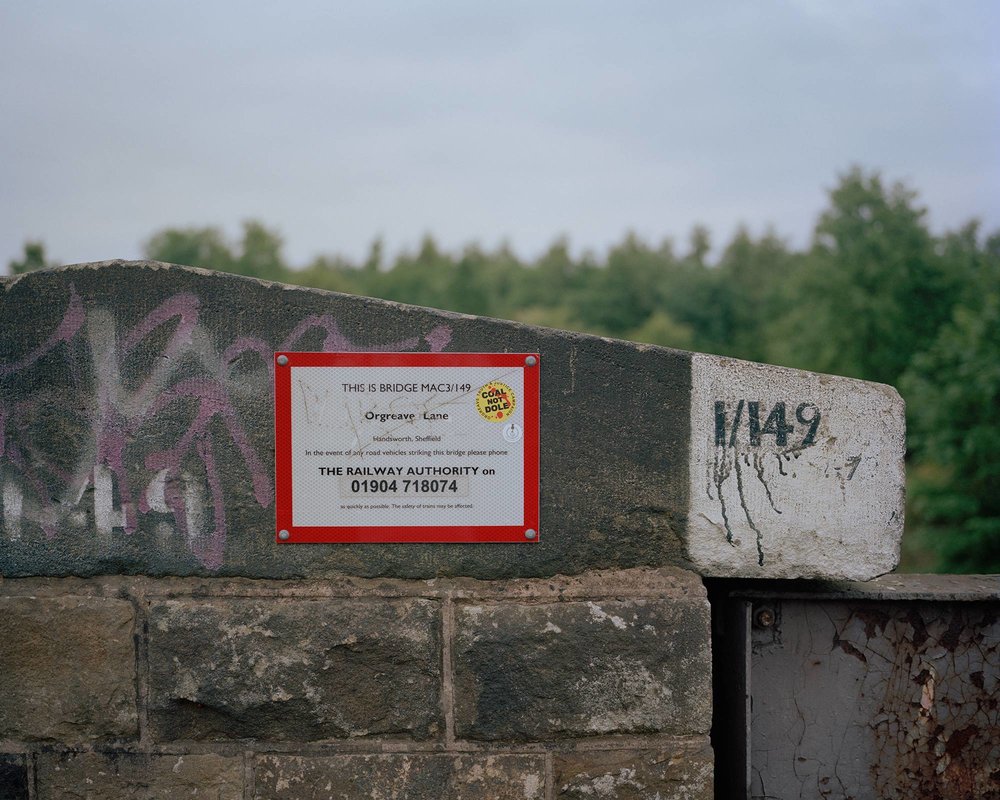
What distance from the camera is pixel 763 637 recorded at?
107 inches

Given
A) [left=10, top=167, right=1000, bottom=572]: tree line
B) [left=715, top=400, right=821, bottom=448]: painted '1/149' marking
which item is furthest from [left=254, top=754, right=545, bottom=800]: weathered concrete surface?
[left=10, top=167, right=1000, bottom=572]: tree line

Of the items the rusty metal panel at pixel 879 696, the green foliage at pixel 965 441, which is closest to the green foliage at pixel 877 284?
the green foliage at pixel 965 441

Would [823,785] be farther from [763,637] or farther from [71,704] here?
[71,704]

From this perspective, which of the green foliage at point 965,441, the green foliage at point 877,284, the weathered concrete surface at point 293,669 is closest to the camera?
the weathered concrete surface at point 293,669

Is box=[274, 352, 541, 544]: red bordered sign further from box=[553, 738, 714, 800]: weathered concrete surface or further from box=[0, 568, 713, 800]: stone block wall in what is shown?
box=[553, 738, 714, 800]: weathered concrete surface

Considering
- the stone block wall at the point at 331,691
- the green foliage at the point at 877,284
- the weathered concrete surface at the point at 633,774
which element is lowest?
the weathered concrete surface at the point at 633,774

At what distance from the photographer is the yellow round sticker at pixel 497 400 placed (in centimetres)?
254

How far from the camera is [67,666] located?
8.18 feet

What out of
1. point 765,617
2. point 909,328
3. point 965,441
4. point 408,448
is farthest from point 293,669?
point 909,328

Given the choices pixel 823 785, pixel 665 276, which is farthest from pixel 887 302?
pixel 665 276

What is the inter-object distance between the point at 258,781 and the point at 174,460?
87 centimetres

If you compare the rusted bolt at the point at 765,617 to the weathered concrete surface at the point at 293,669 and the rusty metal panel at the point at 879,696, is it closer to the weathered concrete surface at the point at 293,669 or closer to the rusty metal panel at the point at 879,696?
the rusty metal panel at the point at 879,696

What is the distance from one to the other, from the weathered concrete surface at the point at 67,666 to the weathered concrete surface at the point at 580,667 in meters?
0.87

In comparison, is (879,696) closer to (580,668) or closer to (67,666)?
(580,668)
